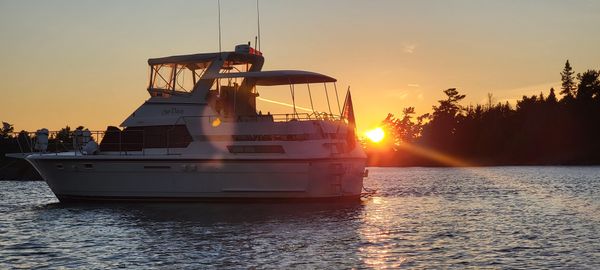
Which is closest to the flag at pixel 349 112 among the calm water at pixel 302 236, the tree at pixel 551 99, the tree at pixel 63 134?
the calm water at pixel 302 236

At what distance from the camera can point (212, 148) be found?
30.2 meters

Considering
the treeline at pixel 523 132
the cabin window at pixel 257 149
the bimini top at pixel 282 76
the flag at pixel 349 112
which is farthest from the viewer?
the treeline at pixel 523 132

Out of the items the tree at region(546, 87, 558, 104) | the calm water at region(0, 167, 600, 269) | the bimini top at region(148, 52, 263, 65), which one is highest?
the tree at region(546, 87, 558, 104)

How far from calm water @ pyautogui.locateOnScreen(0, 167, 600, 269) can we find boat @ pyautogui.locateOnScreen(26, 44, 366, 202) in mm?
936

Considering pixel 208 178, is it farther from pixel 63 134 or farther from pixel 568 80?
pixel 568 80

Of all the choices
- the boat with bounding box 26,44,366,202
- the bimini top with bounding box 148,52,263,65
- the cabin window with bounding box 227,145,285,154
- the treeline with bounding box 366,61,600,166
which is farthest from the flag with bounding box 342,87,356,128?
the treeline with bounding box 366,61,600,166

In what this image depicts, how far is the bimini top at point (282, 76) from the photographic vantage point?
30.2 m

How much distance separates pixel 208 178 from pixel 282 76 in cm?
602

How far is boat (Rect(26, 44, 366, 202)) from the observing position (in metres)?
29.5

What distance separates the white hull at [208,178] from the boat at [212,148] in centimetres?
5

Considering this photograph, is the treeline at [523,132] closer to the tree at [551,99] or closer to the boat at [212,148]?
the tree at [551,99]

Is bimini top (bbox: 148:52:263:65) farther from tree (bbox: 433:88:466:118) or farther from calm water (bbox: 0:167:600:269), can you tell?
tree (bbox: 433:88:466:118)

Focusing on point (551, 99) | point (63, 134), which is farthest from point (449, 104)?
point (63, 134)

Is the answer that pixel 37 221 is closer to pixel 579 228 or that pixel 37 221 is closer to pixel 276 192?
pixel 276 192
